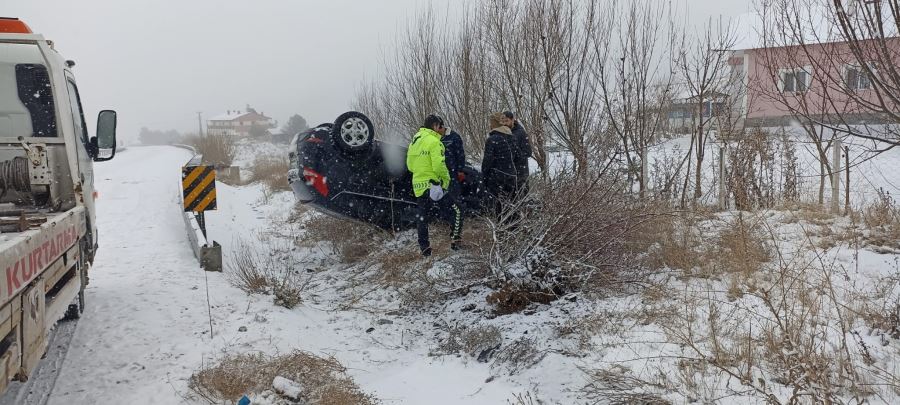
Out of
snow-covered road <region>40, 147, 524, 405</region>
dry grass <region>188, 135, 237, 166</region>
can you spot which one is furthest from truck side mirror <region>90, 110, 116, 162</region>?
dry grass <region>188, 135, 237, 166</region>

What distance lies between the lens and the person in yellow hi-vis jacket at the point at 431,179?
21.2 ft

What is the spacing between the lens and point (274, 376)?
3.98 metres

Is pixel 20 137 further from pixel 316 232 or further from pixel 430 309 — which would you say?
pixel 316 232

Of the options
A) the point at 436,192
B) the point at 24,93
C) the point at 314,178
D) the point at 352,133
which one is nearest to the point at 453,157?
the point at 436,192

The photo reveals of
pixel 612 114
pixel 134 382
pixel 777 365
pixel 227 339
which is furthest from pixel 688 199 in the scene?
pixel 134 382

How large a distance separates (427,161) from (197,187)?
9.46 feet

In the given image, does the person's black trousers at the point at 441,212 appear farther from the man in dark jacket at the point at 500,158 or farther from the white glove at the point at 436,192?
the man in dark jacket at the point at 500,158

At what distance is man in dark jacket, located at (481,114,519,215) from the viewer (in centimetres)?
654

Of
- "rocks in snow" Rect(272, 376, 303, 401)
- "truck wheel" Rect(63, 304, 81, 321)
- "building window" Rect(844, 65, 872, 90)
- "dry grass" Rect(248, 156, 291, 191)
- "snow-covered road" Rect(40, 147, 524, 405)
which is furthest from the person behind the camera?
"dry grass" Rect(248, 156, 291, 191)

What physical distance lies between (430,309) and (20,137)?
366cm

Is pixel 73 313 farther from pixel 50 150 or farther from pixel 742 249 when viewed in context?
pixel 742 249

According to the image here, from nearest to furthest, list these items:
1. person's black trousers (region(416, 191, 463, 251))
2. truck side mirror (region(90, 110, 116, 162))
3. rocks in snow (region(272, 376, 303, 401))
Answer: rocks in snow (region(272, 376, 303, 401))
truck side mirror (region(90, 110, 116, 162))
person's black trousers (region(416, 191, 463, 251))

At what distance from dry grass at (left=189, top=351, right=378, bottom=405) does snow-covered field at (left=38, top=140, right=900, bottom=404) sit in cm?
12

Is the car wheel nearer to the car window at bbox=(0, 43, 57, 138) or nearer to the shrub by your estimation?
the shrub
